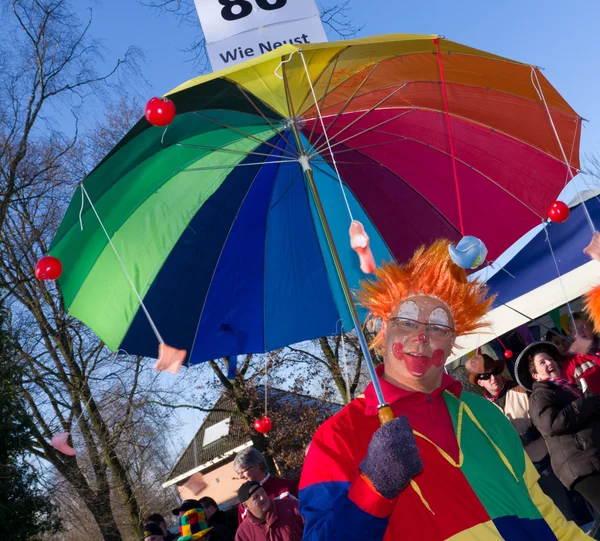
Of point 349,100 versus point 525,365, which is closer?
point 349,100

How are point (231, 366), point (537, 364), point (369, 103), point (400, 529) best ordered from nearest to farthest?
point (400, 529)
point (369, 103)
point (231, 366)
point (537, 364)

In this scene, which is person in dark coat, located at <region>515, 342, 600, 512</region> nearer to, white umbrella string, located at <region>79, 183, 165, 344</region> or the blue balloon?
the blue balloon

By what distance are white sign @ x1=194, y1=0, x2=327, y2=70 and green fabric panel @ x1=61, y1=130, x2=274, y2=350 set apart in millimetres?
1220

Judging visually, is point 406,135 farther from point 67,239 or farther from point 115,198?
point 67,239

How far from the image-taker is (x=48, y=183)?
1577 cm

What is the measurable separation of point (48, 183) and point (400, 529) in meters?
14.8

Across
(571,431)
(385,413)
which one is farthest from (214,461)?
(385,413)

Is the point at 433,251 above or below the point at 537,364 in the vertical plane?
above

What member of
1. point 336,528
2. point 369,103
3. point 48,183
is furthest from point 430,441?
point 48,183

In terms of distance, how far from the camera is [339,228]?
443 centimetres

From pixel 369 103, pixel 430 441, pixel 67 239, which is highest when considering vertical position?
pixel 369 103

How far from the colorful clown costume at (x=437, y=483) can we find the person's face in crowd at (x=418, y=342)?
0.21ft

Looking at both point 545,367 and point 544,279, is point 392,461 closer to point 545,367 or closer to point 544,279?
point 545,367

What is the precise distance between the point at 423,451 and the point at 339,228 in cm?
204
